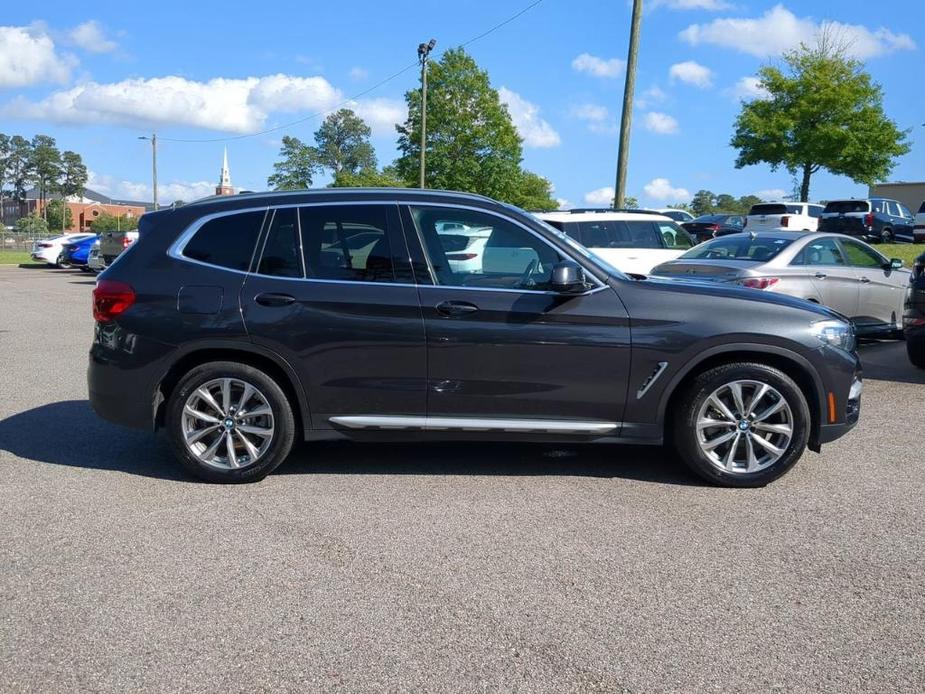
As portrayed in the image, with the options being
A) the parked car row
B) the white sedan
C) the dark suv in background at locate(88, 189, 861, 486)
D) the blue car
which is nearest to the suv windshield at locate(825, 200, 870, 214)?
the parked car row

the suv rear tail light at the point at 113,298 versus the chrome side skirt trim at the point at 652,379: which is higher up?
the suv rear tail light at the point at 113,298

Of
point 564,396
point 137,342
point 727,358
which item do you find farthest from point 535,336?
point 137,342

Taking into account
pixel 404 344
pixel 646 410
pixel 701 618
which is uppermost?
pixel 404 344

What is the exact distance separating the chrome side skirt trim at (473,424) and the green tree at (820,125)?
134 ft

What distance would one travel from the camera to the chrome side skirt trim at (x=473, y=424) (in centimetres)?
528

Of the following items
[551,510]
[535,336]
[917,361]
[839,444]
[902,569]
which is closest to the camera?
[902,569]

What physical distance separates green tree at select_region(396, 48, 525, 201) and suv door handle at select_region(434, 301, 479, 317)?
5080cm

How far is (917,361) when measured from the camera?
9609 mm

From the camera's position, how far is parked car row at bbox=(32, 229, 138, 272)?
2378 cm

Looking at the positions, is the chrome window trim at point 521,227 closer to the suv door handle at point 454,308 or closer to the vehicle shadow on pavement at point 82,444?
the suv door handle at point 454,308

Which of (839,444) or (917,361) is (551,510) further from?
(917,361)

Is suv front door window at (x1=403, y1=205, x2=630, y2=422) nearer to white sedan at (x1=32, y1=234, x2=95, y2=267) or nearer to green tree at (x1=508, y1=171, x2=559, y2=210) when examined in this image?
white sedan at (x1=32, y1=234, x2=95, y2=267)

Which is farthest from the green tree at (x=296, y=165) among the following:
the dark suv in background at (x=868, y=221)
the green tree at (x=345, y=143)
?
the dark suv in background at (x=868, y=221)

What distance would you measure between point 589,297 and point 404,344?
1.15 metres
